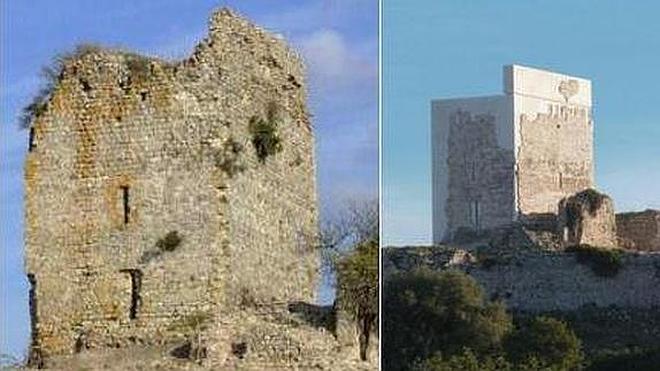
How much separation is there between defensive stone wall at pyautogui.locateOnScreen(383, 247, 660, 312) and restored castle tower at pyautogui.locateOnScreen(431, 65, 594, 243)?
2.08m

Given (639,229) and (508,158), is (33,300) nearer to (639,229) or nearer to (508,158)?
(508,158)

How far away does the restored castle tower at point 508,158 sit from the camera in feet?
74.9

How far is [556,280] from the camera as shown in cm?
2044

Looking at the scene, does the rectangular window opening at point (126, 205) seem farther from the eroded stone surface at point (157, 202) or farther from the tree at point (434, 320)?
the tree at point (434, 320)

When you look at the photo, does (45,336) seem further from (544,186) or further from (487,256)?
(544,186)

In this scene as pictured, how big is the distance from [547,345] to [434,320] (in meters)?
1.12

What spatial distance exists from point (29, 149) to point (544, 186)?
11947mm

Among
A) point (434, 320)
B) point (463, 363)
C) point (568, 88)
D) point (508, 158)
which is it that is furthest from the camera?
point (508, 158)

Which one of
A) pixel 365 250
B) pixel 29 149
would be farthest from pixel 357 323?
pixel 29 149

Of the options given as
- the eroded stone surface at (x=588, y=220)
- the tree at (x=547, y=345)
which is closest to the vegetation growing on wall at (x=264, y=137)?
the tree at (x=547, y=345)

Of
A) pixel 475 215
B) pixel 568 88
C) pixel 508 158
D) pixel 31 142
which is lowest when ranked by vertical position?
pixel 31 142

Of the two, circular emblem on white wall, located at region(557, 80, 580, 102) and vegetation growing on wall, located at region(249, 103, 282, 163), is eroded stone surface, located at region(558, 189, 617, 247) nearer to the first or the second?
circular emblem on white wall, located at region(557, 80, 580, 102)

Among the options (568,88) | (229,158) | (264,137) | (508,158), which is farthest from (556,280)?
(229,158)

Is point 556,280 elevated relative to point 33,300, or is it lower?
elevated
